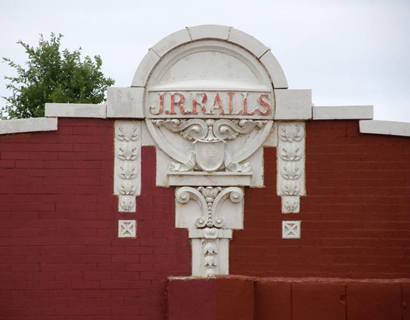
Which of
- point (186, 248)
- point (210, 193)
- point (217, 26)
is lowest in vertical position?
point (186, 248)

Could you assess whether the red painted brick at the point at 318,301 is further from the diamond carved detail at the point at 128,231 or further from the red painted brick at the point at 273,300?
the diamond carved detail at the point at 128,231

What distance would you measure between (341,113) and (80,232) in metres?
3.74

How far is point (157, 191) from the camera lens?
411 inches

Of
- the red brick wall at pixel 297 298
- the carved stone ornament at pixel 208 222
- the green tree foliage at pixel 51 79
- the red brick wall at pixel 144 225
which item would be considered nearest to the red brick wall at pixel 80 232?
the red brick wall at pixel 144 225

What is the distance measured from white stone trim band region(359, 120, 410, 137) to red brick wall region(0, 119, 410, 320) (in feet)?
0.33

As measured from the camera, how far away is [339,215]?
1050 centimetres

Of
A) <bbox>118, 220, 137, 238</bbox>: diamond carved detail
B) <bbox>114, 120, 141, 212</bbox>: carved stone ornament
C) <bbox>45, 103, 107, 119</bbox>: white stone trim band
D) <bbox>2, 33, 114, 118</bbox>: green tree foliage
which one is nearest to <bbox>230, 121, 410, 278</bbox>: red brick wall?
<bbox>118, 220, 137, 238</bbox>: diamond carved detail

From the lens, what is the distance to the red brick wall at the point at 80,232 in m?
10.3

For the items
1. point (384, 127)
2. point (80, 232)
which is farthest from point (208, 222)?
point (384, 127)

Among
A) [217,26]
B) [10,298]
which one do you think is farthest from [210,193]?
[10,298]

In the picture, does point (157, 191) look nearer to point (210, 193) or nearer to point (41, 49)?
point (210, 193)

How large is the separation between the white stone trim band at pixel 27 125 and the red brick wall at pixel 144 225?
106 mm

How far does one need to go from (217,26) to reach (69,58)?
56.5 ft

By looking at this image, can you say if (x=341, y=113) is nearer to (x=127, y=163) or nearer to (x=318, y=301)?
(x=318, y=301)
